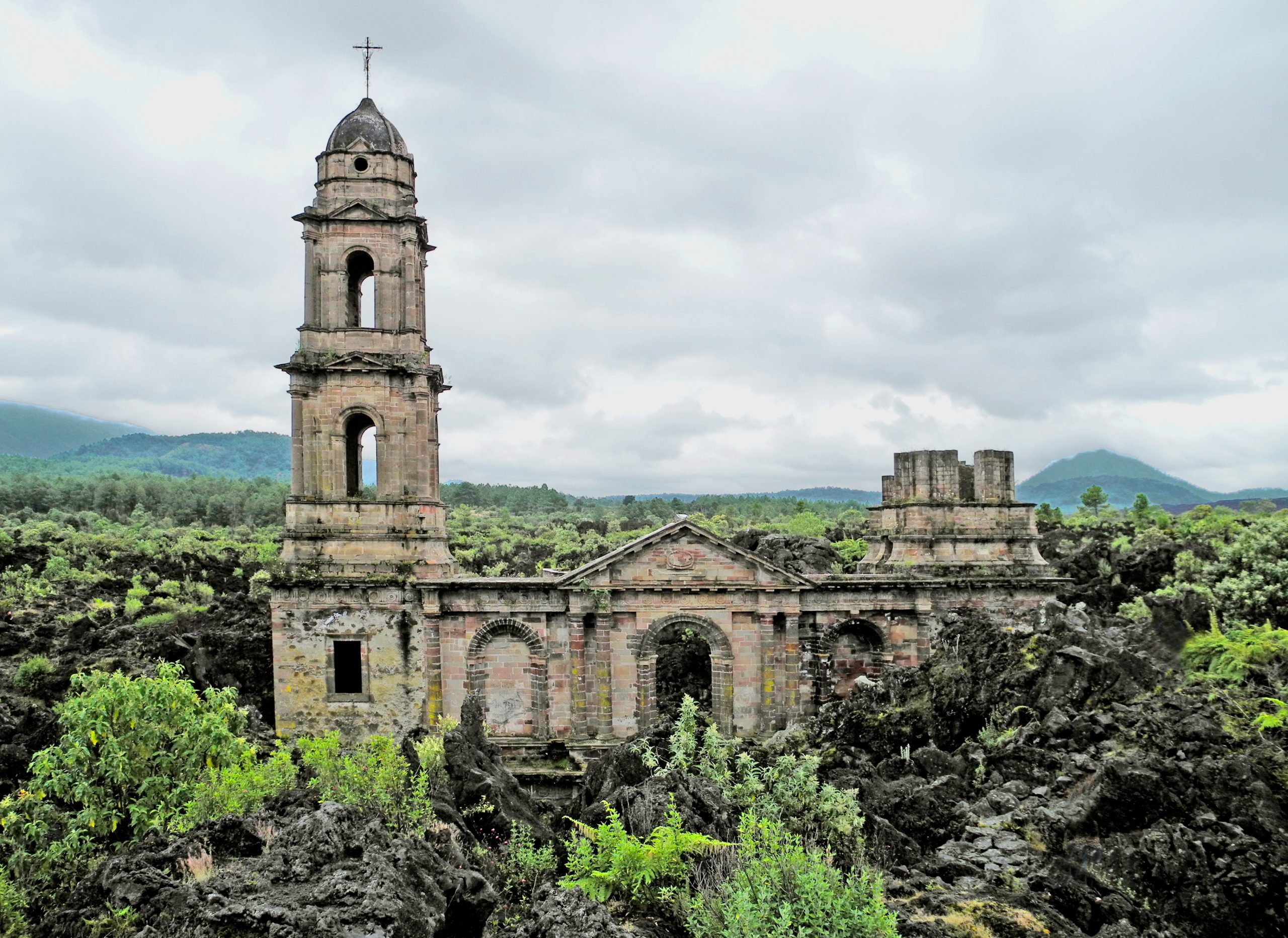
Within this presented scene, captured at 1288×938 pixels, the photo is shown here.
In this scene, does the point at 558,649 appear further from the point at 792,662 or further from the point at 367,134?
the point at 367,134

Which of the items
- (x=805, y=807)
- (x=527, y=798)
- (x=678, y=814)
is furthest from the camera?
(x=527, y=798)

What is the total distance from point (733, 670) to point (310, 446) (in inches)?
550

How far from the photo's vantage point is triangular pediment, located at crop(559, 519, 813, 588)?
23.0m

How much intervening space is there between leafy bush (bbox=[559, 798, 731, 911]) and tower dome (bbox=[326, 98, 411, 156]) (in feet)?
70.1

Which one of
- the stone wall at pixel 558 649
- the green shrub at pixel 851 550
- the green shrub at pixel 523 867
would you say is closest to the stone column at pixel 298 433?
the stone wall at pixel 558 649

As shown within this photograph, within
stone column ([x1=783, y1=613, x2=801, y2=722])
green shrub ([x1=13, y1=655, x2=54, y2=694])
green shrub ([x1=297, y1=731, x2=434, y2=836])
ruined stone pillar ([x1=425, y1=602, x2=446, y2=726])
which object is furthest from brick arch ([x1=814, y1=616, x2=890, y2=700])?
green shrub ([x1=13, y1=655, x2=54, y2=694])

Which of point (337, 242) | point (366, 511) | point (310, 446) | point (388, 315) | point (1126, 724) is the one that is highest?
point (337, 242)

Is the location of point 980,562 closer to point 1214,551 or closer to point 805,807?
point 1214,551

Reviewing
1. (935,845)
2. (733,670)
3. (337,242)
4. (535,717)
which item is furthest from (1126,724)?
(337,242)

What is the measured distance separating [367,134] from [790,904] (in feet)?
77.6

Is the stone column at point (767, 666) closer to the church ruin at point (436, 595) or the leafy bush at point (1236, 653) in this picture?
the church ruin at point (436, 595)

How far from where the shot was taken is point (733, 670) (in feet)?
76.6

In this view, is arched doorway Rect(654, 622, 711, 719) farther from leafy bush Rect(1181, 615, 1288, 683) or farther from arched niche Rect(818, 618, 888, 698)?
leafy bush Rect(1181, 615, 1288, 683)

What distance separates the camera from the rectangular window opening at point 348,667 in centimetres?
2297
